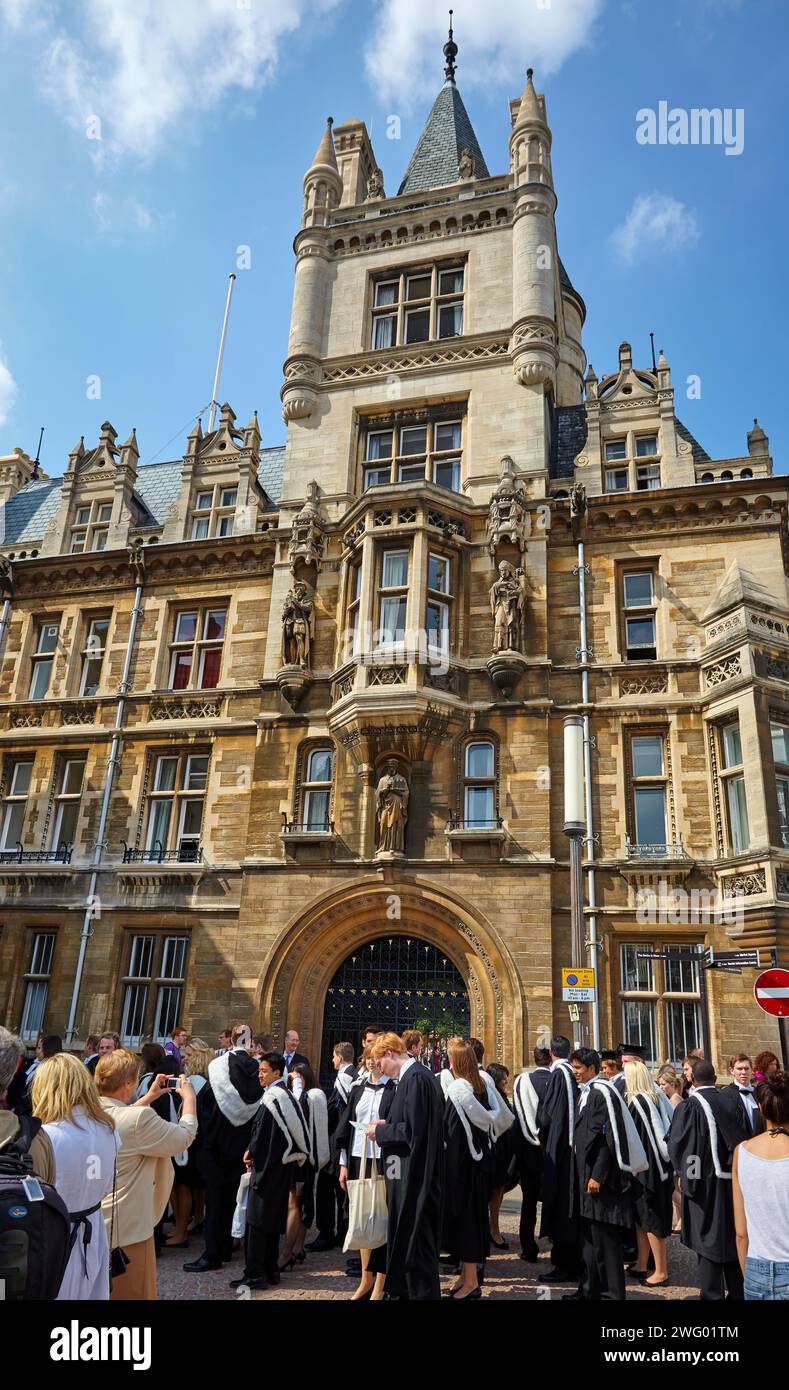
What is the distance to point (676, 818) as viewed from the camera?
54.0 ft

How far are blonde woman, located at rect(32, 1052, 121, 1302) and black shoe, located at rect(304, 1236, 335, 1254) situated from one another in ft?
19.7

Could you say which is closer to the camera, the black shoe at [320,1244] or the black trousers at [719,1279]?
the black trousers at [719,1279]

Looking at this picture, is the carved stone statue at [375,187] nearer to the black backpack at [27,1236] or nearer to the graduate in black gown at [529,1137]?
the graduate in black gown at [529,1137]

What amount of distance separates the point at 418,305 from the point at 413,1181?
19.6 m

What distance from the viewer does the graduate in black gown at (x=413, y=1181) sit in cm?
692

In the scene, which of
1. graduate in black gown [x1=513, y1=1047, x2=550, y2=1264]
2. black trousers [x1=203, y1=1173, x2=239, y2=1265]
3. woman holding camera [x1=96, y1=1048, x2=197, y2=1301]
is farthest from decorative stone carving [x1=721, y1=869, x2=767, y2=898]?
woman holding camera [x1=96, y1=1048, x2=197, y2=1301]

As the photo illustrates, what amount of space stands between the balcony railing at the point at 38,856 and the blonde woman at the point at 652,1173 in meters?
14.2

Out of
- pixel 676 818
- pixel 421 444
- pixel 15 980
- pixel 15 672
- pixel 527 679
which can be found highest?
pixel 421 444

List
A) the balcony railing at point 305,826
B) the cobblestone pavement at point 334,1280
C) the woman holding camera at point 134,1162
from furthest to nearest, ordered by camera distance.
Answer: the balcony railing at point 305,826, the cobblestone pavement at point 334,1280, the woman holding camera at point 134,1162

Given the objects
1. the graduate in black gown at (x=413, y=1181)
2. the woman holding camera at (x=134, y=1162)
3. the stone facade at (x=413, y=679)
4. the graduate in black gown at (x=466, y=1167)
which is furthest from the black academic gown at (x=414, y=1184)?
the stone facade at (x=413, y=679)

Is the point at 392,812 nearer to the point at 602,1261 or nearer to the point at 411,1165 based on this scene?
the point at 602,1261

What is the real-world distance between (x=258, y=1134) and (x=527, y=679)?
34.9 feet
